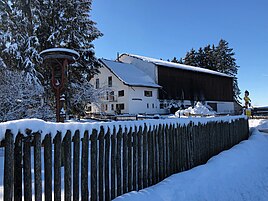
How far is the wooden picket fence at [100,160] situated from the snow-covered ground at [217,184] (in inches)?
11.3

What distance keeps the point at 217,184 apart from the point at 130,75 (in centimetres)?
3090

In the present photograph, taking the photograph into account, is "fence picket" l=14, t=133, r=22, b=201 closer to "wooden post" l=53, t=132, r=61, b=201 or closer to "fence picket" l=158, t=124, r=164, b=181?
"wooden post" l=53, t=132, r=61, b=201

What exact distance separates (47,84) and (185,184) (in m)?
14.0

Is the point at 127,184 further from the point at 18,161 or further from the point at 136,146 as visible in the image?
the point at 18,161

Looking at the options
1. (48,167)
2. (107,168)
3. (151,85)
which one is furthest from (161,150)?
(151,85)

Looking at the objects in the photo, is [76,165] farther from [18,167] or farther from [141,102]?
[141,102]

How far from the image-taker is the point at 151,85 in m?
33.9

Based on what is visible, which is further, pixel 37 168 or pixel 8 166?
pixel 37 168

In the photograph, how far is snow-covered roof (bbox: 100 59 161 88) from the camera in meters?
32.5

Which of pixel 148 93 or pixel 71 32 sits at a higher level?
pixel 71 32

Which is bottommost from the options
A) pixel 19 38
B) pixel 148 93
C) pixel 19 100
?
pixel 19 100

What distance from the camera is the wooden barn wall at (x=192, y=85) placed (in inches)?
1462

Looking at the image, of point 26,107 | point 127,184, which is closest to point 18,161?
point 127,184

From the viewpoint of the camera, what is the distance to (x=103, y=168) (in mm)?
3211
